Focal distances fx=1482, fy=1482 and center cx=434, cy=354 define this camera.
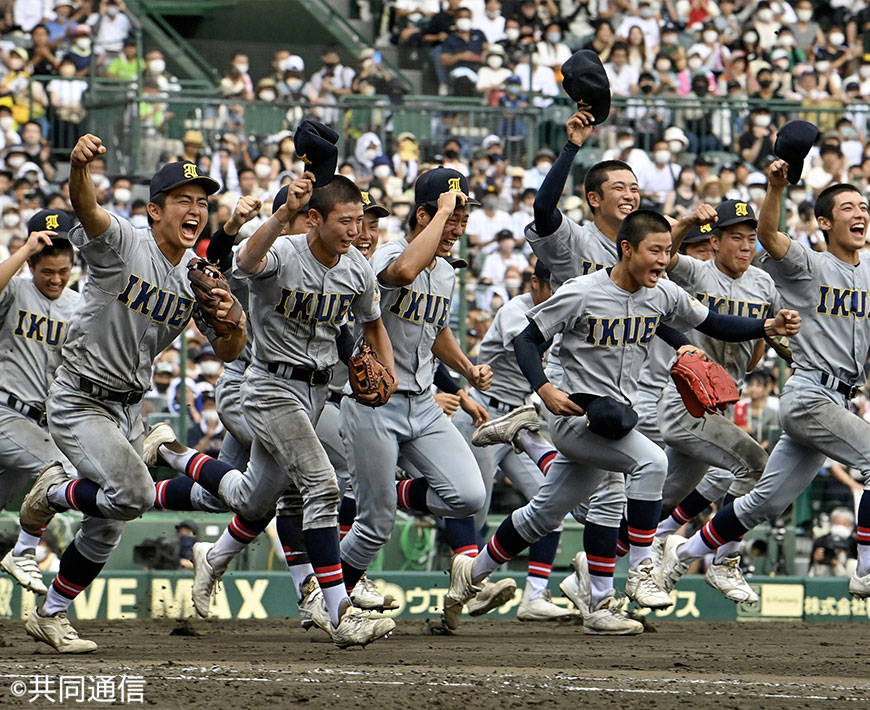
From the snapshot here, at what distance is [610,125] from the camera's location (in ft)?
54.7

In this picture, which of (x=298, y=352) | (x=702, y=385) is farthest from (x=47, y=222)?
(x=702, y=385)

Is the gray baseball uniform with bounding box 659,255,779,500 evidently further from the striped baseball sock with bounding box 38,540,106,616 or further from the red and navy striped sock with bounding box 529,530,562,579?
the striped baseball sock with bounding box 38,540,106,616

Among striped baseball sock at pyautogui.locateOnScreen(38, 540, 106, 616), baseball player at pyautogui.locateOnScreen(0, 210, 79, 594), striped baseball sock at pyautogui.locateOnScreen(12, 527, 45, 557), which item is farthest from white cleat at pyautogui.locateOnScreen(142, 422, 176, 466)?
striped baseball sock at pyautogui.locateOnScreen(38, 540, 106, 616)

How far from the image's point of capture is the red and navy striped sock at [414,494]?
818 centimetres

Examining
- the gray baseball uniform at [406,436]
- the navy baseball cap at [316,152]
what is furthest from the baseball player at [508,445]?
the navy baseball cap at [316,152]

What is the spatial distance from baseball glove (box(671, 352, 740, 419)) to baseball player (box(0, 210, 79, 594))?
351 centimetres

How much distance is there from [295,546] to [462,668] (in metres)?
1.91

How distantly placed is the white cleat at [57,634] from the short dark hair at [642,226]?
3429mm

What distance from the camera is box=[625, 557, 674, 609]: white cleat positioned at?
8516 millimetres

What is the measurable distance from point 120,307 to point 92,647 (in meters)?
1.68

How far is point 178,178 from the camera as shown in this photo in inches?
275

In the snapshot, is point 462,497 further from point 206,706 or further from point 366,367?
point 206,706

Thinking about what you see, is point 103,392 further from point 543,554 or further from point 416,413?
point 543,554

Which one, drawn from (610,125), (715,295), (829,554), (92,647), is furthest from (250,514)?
(610,125)
